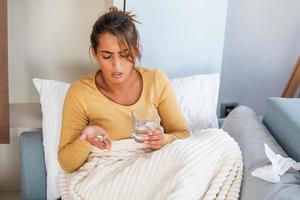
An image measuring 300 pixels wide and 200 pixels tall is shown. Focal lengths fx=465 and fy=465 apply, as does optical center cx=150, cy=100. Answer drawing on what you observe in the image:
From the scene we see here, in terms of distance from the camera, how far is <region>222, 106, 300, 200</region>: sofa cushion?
124 cm

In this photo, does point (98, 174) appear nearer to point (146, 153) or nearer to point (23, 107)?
point (146, 153)

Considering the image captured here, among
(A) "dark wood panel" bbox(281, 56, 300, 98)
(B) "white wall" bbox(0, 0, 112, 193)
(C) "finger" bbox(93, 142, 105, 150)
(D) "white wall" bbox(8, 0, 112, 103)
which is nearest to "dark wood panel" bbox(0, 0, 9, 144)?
(B) "white wall" bbox(0, 0, 112, 193)

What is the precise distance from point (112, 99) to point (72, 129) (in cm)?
17

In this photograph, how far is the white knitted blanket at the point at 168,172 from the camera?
1.31m

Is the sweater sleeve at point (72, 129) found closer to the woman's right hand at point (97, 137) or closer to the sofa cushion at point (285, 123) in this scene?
the woman's right hand at point (97, 137)

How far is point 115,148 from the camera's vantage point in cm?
148

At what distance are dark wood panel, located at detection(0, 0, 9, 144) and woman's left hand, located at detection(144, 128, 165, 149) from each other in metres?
0.53

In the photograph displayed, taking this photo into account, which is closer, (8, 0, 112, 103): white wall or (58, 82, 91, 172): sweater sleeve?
(58, 82, 91, 172): sweater sleeve

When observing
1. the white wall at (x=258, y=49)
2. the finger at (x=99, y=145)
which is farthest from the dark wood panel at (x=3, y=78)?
the white wall at (x=258, y=49)

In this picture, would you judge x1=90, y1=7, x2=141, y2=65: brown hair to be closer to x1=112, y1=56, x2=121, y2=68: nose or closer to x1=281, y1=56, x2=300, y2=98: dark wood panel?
x1=112, y1=56, x2=121, y2=68: nose

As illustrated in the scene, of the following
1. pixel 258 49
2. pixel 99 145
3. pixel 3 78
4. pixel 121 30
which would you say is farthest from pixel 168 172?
pixel 258 49

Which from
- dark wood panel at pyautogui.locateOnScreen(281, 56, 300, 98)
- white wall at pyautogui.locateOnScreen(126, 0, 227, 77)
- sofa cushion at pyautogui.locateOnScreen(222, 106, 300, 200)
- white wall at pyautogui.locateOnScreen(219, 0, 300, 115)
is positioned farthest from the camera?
white wall at pyautogui.locateOnScreen(219, 0, 300, 115)

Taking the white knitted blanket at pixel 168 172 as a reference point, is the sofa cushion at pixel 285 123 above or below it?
above

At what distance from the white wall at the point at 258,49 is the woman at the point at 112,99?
2.61 ft
